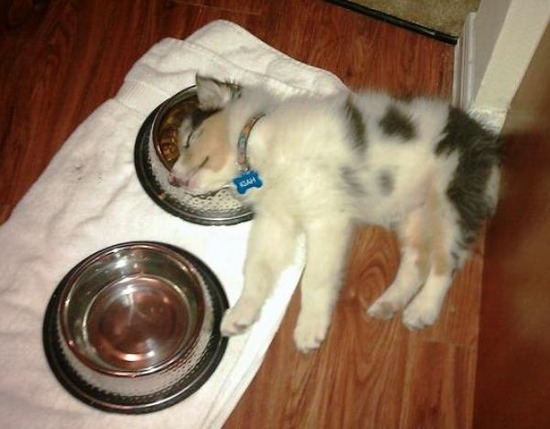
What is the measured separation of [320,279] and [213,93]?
648mm

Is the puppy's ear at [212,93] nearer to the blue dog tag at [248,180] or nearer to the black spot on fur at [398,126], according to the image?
the blue dog tag at [248,180]

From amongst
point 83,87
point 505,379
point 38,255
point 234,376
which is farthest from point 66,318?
point 505,379

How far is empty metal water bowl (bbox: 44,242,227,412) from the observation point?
173cm

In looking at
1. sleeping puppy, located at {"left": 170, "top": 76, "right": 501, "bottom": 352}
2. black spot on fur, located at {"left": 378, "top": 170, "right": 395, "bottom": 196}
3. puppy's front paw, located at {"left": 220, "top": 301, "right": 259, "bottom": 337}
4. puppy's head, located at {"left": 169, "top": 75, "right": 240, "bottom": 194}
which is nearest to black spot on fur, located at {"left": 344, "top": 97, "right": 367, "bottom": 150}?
sleeping puppy, located at {"left": 170, "top": 76, "right": 501, "bottom": 352}

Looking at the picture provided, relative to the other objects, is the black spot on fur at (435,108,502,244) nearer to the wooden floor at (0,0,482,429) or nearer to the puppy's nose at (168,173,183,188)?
the wooden floor at (0,0,482,429)

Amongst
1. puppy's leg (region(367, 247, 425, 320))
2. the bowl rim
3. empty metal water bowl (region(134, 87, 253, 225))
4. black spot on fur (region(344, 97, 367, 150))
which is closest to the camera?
the bowl rim

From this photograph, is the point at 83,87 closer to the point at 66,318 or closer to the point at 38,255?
the point at 38,255

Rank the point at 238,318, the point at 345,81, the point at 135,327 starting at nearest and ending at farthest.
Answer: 1. the point at 238,318
2. the point at 135,327
3. the point at 345,81

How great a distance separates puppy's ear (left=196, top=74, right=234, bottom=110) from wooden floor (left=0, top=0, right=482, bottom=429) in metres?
0.66

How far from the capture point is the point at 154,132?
203 centimetres

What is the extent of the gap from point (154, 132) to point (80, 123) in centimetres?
41

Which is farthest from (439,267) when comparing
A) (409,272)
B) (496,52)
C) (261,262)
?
(496,52)

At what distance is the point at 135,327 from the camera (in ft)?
6.20

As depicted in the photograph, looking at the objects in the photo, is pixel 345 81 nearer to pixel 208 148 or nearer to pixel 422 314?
pixel 208 148
